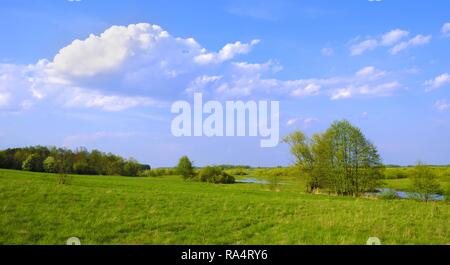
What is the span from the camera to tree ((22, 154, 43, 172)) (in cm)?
7238

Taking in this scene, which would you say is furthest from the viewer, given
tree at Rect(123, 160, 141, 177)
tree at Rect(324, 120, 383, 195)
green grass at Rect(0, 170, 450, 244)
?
tree at Rect(123, 160, 141, 177)

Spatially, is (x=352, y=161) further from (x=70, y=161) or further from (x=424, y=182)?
(x=70, y=161)

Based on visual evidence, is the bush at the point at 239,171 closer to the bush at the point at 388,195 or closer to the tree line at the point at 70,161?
the tree line at the point at 70,161

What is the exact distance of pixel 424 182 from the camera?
161ft

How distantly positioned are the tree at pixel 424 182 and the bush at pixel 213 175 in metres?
42.1

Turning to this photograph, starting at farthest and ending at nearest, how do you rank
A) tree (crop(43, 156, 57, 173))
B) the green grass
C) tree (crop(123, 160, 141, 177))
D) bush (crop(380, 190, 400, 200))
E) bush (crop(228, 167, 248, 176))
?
1. bush (crop(228, 167, 248, 176))
2. tree (crop(123, 160, 141, 177))
3. tree (crop(43, 156, 57, 173))
4. bush (crop(380, 190, 400, 200))
5. the green grass

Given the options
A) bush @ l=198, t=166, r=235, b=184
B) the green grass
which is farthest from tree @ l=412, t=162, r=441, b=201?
bush @ l=198, t=166, r=235, b=184

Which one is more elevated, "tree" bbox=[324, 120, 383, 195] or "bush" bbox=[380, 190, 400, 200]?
"tree" bbox=[324, 120, 383, 195]

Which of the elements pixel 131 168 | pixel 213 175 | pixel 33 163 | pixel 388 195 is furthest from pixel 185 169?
pixel 388 195

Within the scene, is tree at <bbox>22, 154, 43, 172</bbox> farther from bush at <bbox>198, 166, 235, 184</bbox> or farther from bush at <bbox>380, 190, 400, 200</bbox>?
bush at <bbox>380, 190, 400, 200</bbox>

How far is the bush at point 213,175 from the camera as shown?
80.7 m

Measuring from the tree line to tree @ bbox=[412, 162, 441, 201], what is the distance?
5764cm

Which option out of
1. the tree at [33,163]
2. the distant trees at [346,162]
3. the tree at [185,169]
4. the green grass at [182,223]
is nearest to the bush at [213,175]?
the tree at [185,169]

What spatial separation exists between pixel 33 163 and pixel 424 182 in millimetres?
70507
